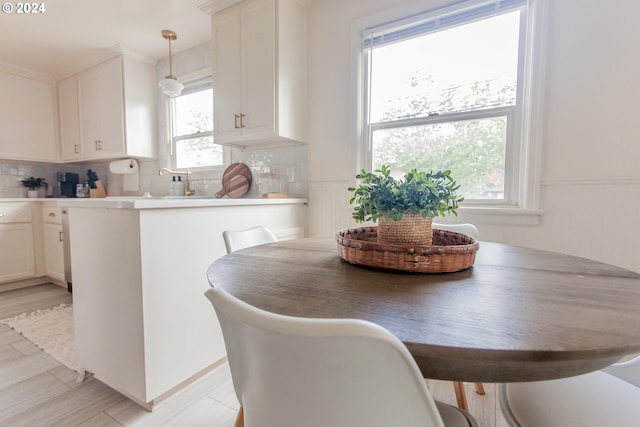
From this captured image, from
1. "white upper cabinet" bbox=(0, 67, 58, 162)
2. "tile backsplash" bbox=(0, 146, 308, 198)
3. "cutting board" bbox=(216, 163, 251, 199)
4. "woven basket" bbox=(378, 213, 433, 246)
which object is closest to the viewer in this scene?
"woven basket" bbox=(378, 213, 433, 246)

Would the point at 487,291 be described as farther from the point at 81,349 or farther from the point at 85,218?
the point at 81,349

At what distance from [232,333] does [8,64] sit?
456cm

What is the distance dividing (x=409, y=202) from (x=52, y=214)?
3.76m

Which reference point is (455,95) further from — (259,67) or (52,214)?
(52,214)

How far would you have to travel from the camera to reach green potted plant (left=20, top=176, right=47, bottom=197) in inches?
135

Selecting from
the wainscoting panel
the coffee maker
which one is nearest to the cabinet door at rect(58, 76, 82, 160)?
the coffee maker

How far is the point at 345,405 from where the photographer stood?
1.22ft

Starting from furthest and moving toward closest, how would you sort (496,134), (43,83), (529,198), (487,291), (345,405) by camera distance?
1. (43,83)
2. (496,134)
3. (529,198)
4. (487,291)
5. (345,405)

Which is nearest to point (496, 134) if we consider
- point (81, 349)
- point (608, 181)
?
point (608, 181)

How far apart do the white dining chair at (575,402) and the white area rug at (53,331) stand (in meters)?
1.93

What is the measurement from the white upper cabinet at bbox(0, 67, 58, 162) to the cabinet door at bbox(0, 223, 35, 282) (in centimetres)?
83

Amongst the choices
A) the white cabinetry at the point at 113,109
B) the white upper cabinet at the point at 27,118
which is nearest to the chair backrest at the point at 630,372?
the white cabinetry at the point at 113,109

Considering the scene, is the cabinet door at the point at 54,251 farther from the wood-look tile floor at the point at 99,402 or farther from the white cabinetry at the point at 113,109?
the wood-look tile floor at the point at 99,402

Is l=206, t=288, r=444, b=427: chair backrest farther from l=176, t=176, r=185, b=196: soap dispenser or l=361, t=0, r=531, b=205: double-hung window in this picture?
l=176, t=176, r=185, b=196: soap dispenser
